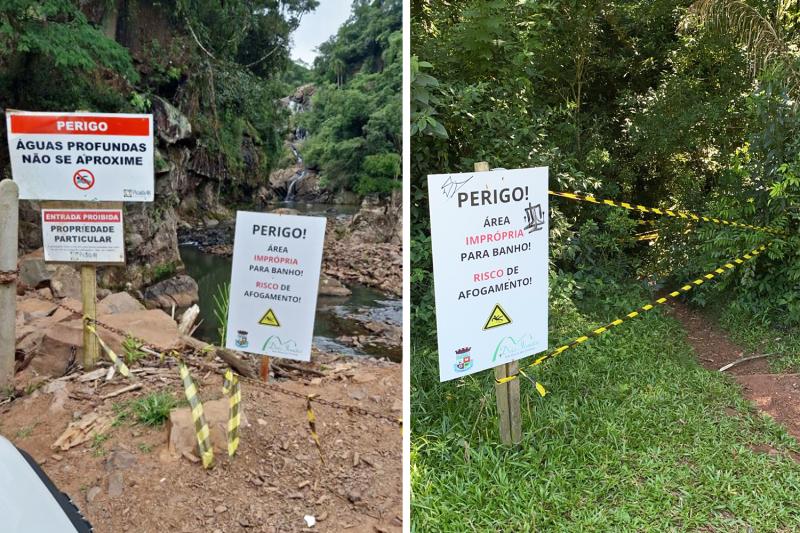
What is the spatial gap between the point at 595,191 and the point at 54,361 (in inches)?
223

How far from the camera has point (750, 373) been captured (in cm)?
433

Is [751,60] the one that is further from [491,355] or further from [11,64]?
[11,64]

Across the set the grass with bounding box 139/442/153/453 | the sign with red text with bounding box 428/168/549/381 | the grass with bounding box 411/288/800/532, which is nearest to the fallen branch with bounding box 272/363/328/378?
the grass with bounding box 411/288/800/532

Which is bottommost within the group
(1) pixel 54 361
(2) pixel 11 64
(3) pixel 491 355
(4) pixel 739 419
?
(4) pixel 739 419

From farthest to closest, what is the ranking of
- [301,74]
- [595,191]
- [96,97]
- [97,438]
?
[301,74], [595,191], [96,97], [97,438]

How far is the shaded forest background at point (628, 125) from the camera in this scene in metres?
4.30

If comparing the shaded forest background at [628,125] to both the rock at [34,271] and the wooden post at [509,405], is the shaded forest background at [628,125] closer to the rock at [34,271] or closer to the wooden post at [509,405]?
the wooden post at [509,405]

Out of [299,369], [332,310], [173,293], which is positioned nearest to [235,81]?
[173,293]

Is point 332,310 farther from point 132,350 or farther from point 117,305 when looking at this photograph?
point 132,350

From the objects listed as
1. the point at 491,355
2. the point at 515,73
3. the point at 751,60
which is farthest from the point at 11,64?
the point at 751,60

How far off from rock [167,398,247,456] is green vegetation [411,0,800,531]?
0.88m

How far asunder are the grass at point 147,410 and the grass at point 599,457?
1226mm

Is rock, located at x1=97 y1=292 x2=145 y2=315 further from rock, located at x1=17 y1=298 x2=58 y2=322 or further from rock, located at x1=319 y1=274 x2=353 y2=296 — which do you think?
rock, located at x1=319 y1=274 x2=353 y2=296

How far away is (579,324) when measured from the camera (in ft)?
15.9
